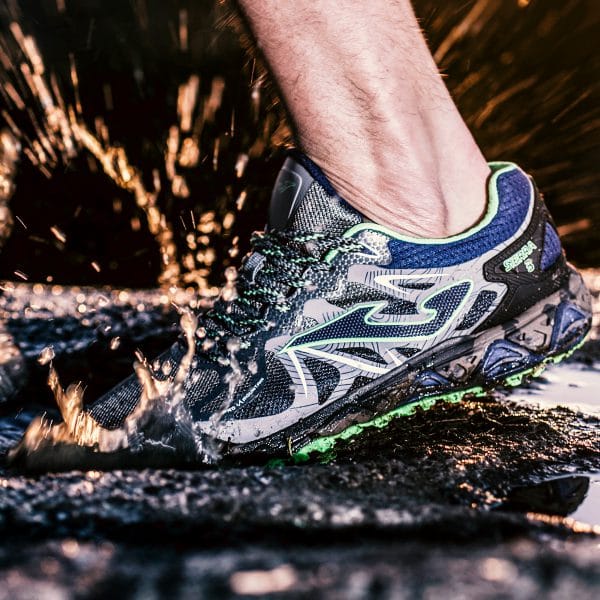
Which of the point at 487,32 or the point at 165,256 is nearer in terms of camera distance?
the point at 165,256

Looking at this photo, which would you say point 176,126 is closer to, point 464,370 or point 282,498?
point 464,370

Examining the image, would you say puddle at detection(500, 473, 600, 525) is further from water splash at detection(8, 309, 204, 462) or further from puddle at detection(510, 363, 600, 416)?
water splash at detection(8, 309, 204, 462)

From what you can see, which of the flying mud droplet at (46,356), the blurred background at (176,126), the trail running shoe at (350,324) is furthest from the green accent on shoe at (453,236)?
the blurred background at (176,126)

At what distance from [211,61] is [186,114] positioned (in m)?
0.43

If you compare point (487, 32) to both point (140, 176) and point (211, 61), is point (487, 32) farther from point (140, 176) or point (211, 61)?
point (140, 176)

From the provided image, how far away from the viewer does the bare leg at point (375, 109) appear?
66 cm

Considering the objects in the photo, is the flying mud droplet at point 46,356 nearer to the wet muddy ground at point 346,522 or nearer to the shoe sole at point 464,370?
the wet muddy ground at point 346,522

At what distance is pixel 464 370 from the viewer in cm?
75

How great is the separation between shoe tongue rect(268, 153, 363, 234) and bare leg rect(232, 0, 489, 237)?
0.02 m

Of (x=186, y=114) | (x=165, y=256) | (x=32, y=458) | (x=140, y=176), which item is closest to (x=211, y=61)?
(x=186, y=114)

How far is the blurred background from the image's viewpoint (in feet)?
7.75

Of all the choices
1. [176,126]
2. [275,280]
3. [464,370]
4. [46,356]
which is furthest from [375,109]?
[176,126]

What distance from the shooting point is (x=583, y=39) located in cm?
371

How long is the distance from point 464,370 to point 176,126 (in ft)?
9.53
